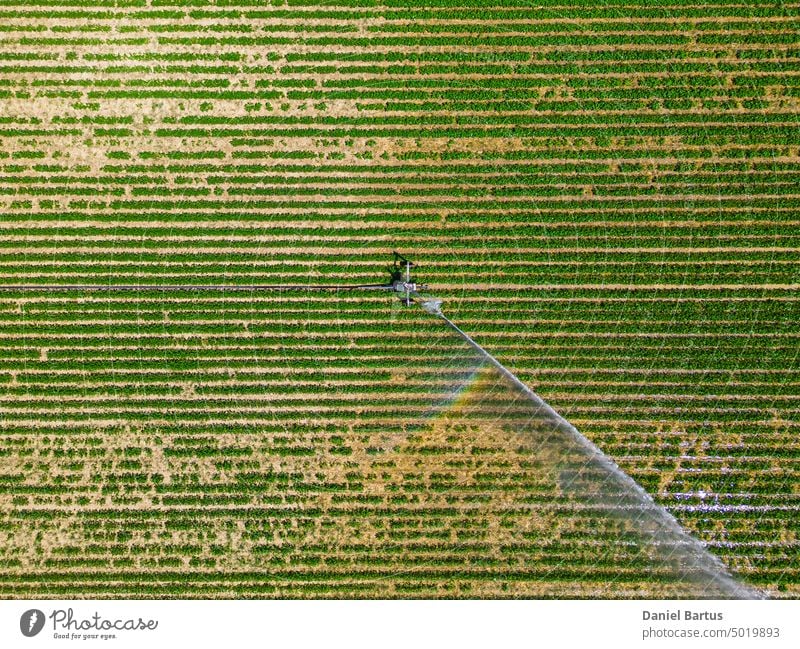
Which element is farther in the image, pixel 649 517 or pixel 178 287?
pixel 178 287

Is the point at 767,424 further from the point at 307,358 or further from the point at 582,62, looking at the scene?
the point at 307,358

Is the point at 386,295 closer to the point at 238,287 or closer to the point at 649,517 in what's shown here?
the point at 238,287

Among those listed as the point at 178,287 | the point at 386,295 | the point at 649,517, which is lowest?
the point at 649,517

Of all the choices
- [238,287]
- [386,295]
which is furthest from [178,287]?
[386,295]

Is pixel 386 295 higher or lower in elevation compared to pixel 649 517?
higher

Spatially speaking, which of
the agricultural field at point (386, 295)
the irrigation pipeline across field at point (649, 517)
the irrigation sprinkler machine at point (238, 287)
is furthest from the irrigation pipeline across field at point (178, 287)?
the irrigation pipeline across field at point (649, 517)

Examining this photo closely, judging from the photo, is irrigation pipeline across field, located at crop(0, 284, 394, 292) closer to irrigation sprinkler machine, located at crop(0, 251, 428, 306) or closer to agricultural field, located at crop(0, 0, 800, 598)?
irrigation sprinkler machine, located at crop(0, 251, 428, 306)

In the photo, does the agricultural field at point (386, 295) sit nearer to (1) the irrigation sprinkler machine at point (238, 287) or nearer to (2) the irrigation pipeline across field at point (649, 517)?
(1) the irrigation sprinkler machine at point (238, 287)

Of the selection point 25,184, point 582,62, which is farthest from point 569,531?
point 25,184
